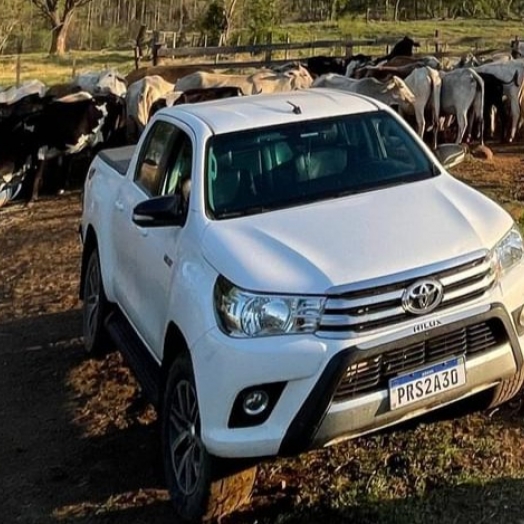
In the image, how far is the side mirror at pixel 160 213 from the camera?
15.7 ft

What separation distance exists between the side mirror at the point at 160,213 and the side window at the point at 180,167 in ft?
0.91

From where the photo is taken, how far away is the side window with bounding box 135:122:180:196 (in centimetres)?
567

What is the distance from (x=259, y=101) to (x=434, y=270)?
2206 millimetres

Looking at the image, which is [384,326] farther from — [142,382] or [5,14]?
[5,14]

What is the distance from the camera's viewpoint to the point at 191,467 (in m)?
4.49

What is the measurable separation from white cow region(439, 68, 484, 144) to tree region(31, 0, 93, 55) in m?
38.6

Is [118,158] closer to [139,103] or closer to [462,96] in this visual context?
[139,103]

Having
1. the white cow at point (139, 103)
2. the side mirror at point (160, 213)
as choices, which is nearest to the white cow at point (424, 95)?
the white cow at point (139, 103)

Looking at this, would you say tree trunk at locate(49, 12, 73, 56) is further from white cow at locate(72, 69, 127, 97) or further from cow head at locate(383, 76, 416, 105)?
cow head at locate(383, 76, 416, 105)

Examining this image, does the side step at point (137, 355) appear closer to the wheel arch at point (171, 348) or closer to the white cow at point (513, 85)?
the wheel arch at point (171, 348)

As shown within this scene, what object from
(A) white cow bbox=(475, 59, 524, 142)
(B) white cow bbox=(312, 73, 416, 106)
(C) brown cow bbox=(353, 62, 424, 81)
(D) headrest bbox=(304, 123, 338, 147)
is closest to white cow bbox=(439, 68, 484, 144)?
(A) white cow bbox=(475, 59, 524, 142)

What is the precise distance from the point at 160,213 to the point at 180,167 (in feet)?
2.36

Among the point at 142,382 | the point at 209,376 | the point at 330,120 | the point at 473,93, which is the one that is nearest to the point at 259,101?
the point at 330,120

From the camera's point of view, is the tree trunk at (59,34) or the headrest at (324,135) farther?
the tree trunk at (59,34)
